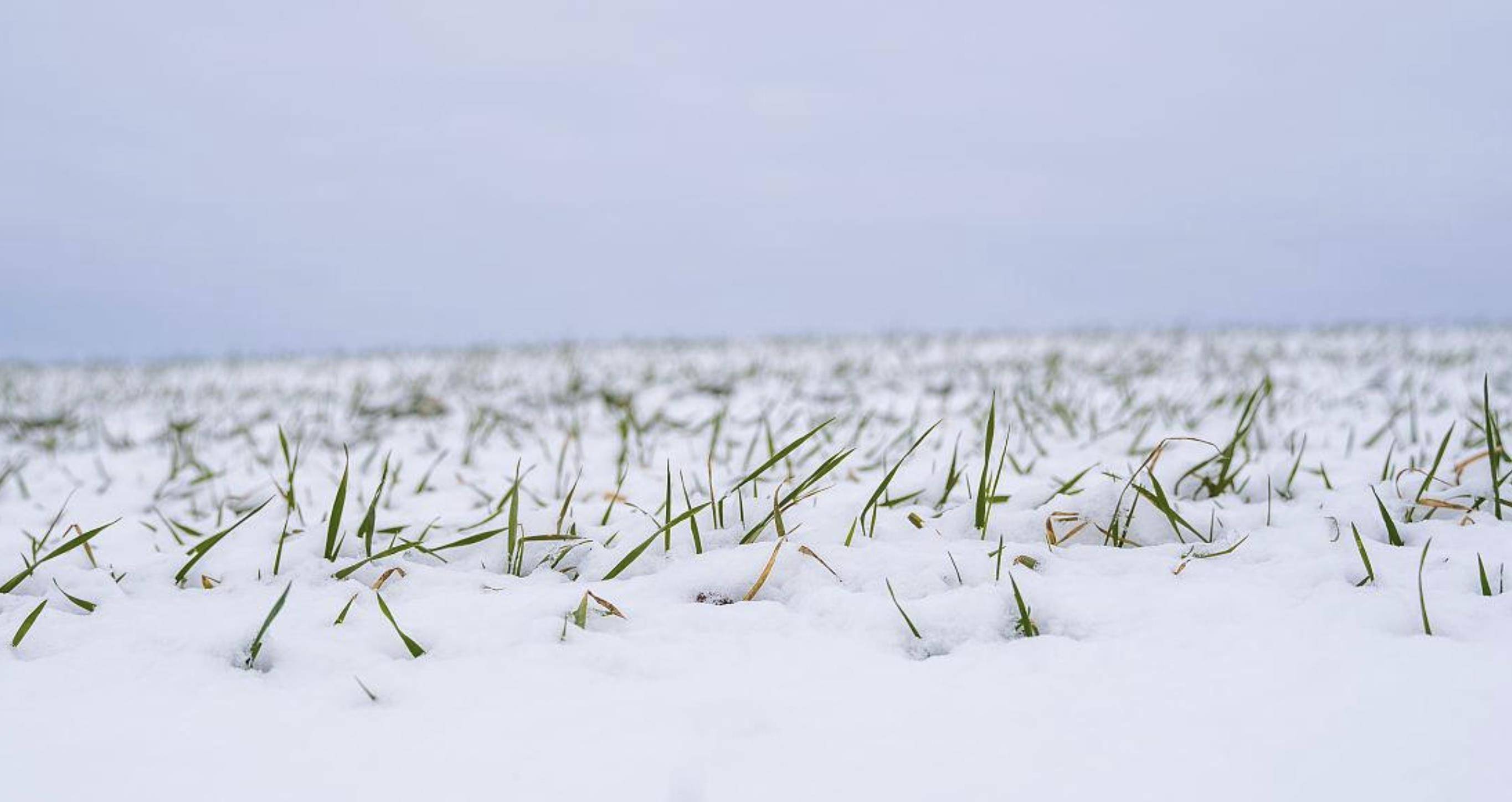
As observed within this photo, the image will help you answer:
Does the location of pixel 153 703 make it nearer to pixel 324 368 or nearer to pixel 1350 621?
pixel 1350 621

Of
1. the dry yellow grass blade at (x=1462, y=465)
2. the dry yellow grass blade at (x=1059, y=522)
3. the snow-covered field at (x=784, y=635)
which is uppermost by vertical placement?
the dry yellow grass blade at (x=1462, y=465)

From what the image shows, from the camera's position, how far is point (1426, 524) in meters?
1.48

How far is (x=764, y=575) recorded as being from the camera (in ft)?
4.26

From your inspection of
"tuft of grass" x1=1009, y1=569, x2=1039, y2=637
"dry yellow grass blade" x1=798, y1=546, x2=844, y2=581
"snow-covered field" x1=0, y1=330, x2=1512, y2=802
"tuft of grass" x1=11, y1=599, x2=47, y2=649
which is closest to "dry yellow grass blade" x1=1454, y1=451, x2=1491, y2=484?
"snow-covered field" x1=0, y1=330, x2=1512, y2=802

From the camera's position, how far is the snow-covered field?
88cm

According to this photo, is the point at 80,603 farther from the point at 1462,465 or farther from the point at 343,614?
the point at 1462,465

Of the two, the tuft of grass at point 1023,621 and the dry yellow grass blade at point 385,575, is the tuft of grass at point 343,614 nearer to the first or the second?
the dry yellow grass blade at point 385,575

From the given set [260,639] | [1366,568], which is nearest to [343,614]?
[260,639]

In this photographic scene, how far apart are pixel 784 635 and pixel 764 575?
14 cm

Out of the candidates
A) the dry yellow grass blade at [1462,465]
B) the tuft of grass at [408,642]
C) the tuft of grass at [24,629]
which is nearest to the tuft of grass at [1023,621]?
the tuft of grass at [408,642]

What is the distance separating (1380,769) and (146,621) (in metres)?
1.54

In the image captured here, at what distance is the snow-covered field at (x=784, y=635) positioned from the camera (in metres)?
0.88

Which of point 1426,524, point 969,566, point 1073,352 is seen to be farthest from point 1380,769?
point 1073,352

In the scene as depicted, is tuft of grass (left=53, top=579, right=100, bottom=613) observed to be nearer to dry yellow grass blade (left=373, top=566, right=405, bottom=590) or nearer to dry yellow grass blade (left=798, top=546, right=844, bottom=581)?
dry yellow grass blade (left=373, top=566, right=405, bottom=590)
